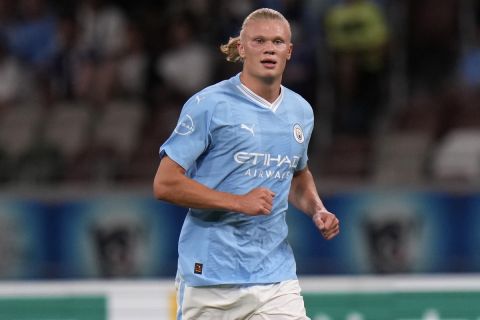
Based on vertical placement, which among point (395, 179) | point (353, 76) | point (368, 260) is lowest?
point (368, 260)

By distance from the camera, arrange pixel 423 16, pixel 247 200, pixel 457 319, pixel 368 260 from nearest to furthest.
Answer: pixel 247 200 < pixel 457 319 < pixel 368 260 < pixel 423 16

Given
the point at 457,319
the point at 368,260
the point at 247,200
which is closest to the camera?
the point at 247,200

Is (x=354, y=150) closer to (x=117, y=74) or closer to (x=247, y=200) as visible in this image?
(x=117, y=74)

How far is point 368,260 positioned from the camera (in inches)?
415

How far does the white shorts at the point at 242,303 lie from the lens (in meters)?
5.32

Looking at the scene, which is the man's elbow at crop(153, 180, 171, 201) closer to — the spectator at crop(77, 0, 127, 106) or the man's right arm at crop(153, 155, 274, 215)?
the man's right arm at crop(153, 155, 274, 215)

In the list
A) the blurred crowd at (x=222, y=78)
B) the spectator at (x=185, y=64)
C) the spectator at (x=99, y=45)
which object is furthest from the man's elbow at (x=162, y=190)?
the spectator at (x=99, y=45)

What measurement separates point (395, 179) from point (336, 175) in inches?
18.5

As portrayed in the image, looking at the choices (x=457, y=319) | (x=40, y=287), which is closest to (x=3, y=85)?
(x=40, y=287)

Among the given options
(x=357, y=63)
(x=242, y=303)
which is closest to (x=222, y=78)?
(x=357, y=63)

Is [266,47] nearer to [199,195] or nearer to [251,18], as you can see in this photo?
[251,18]

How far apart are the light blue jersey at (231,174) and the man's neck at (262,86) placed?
0.02 m

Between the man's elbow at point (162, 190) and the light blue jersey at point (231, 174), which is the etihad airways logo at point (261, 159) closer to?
the light blue jersey at point (231, 174)

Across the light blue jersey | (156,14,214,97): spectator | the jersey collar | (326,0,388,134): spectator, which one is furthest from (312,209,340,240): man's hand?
(156,14,214,97): spectator
